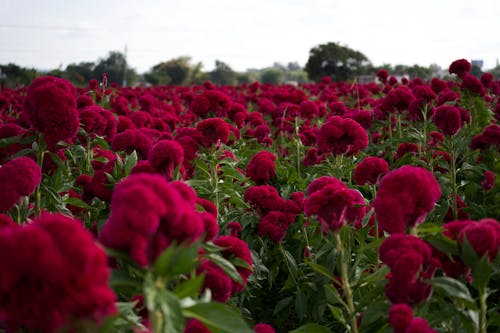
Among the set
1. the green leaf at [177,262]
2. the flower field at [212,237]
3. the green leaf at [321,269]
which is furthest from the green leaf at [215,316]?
the green leaf at [321,269]

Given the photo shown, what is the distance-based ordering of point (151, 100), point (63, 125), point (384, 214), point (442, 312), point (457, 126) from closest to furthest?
point (384, 214) → point (442, 312) → point (63, 125) → point (457, 126) → point (151, 100)

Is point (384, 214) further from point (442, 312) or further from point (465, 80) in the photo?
point (465, 80)

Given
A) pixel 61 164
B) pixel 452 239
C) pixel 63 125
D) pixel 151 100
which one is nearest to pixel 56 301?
pixel 452 239

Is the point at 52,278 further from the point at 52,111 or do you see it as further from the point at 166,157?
the point at 52,111

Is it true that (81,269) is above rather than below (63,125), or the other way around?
below

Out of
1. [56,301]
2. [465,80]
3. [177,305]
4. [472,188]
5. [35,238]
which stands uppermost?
[465,80]

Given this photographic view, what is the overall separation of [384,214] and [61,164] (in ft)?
6.29

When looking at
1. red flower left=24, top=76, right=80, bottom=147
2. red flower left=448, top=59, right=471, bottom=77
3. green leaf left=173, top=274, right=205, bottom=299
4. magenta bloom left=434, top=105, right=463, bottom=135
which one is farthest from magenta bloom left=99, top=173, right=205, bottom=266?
red flower left=448, top=59, right=471, bottom=77

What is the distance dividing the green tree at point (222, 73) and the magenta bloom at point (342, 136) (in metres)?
46.1

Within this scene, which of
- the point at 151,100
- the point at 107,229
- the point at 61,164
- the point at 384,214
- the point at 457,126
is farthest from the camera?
the point at 151,100

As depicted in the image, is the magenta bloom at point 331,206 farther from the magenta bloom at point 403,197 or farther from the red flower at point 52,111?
the red flower at point 52,111

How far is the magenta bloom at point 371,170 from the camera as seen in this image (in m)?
2.83

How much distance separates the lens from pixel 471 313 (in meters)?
1.74

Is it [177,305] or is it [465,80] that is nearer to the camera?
[177,305]
